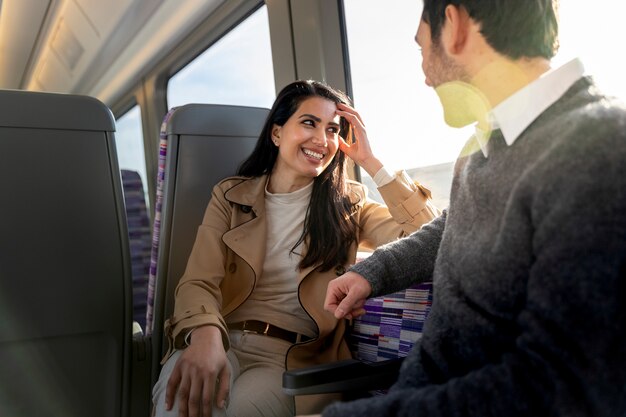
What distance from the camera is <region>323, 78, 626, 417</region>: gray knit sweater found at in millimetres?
715

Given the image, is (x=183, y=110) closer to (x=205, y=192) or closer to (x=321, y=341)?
(x=205, y=192)

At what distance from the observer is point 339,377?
1.27 m

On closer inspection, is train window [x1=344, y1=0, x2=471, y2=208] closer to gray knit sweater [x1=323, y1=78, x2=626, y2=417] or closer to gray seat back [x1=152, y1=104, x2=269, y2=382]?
gray seat back [x1=152, y1=104, x2=269, y2=382]

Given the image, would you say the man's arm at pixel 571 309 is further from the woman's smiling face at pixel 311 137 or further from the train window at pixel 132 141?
the train window at pixel 132 141

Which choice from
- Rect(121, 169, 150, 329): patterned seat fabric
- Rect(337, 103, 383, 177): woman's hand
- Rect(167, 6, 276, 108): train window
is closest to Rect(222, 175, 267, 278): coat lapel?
Rect(337, 103, 383, 177): woman's hand

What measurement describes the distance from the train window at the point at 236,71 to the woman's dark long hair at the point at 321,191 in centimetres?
87

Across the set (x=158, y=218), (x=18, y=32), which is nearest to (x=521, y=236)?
(x=158, y=218)

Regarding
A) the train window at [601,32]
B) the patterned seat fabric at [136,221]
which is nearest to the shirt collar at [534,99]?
the train window at [601,32]

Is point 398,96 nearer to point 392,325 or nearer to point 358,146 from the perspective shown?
point 358,146

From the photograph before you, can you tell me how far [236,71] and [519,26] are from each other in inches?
121

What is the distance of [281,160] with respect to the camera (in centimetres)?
217

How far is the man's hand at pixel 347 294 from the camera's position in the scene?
1315 mm

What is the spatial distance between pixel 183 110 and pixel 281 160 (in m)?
0.43

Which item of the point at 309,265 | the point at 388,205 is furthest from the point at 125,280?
the point at 388,205
